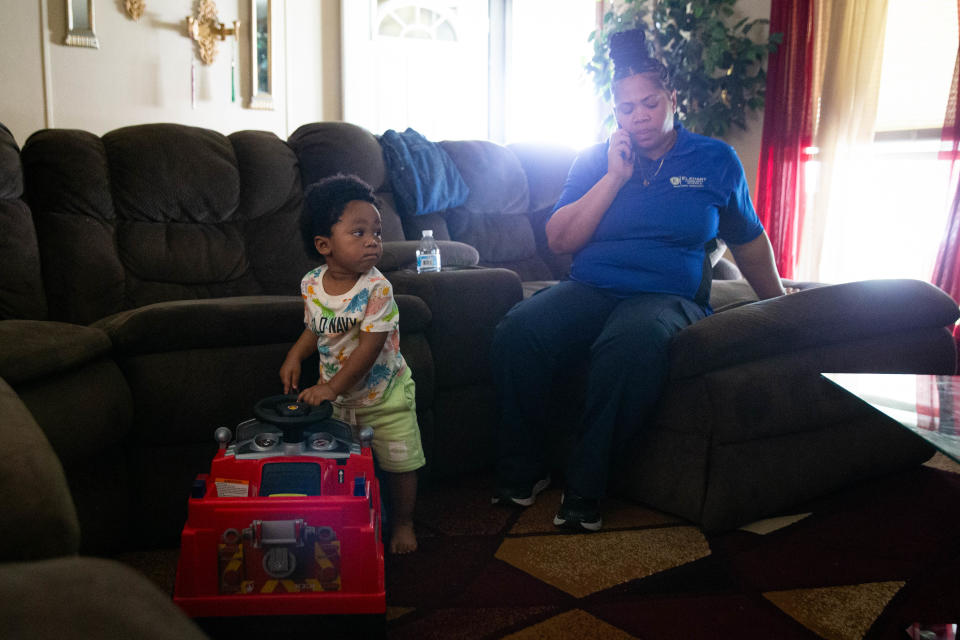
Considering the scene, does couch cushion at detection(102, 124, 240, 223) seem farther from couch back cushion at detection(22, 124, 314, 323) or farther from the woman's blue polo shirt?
the woman's blue polo shirt

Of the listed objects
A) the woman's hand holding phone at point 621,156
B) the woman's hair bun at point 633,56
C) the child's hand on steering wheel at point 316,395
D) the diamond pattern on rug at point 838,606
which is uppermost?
the woman's hair bun at point 633,56

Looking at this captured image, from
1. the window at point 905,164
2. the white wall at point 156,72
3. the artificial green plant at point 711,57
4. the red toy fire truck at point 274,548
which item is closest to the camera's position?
the red toy fire truck at point 274,548

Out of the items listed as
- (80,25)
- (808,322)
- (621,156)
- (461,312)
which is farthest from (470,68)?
(808,322)

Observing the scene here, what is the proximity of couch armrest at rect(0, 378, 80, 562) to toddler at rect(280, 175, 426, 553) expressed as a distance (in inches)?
33.2

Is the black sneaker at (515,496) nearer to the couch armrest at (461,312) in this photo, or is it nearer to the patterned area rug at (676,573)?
the patterned area rug at (676,573)

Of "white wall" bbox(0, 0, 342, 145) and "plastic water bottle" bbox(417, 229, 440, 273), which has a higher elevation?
"white wall" bbox(0, 0, 342, 145)

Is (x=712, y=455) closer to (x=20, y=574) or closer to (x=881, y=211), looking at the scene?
(x=20, y=574)

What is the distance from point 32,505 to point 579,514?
1271mm

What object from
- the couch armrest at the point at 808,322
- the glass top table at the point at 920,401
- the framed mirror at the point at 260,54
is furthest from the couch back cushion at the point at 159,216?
the framed mirror at the point at 260,54

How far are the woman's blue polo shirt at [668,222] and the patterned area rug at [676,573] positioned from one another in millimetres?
571

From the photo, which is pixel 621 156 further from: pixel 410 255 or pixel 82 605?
pixel 82 605

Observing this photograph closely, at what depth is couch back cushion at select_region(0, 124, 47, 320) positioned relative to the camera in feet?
6.32

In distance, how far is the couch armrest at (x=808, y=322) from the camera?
5.50 ft

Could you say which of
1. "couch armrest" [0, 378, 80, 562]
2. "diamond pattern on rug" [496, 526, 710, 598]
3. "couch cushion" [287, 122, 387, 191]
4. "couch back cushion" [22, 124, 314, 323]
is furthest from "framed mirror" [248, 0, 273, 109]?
"couch armrest" [0, 378, 80, 562]
